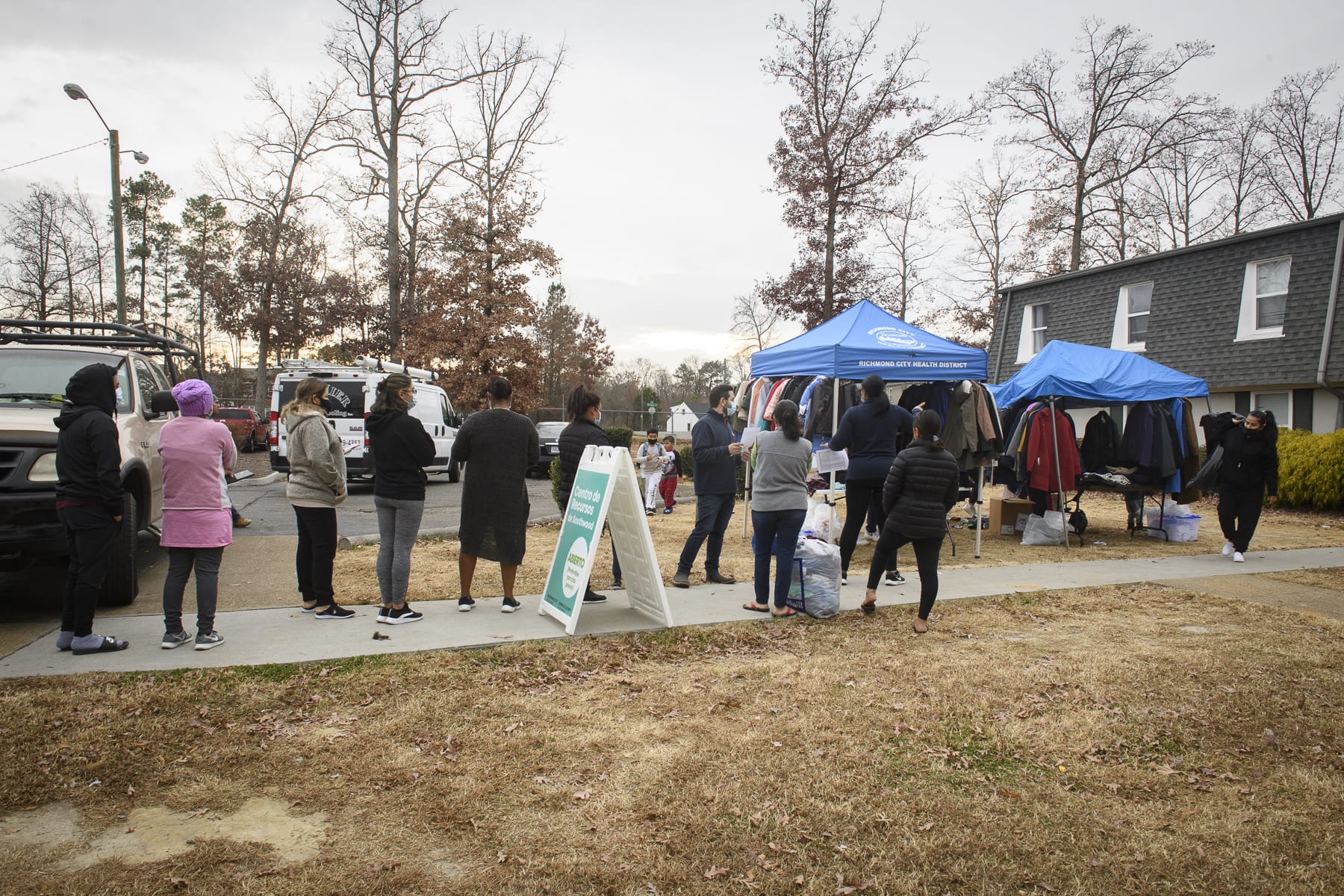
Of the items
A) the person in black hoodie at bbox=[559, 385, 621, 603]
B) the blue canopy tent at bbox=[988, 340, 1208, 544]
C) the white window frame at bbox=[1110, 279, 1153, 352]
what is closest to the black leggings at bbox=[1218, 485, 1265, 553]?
the blue canopy tent at bbox=[988, 340, 1208, 544]

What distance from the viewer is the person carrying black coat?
6148 mm

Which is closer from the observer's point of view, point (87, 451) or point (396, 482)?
point (87, 451)

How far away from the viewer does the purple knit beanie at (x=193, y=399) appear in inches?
205

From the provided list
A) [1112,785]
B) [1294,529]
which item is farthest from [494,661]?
[1294,529]

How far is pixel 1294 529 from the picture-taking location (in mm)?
12750

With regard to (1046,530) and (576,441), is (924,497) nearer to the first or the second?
(576,441)

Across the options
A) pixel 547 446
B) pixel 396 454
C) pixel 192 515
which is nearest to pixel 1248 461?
pixel 396 454

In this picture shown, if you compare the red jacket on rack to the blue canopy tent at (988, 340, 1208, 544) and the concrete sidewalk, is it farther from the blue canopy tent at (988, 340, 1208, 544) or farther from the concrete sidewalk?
the concrete sidewalk

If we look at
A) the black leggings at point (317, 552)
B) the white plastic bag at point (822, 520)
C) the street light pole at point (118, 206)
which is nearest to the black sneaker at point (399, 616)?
the black leggings at point (317, 552)

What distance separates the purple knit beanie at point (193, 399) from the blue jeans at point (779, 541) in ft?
13.1

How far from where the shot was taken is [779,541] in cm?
650

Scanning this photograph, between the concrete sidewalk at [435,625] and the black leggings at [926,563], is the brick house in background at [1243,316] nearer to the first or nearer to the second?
the concrete sidewalk at [435,625]

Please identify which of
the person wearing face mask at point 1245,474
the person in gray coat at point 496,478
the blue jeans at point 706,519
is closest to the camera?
the person in gray coat at point 496,478

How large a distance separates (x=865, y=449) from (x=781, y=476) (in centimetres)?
172
